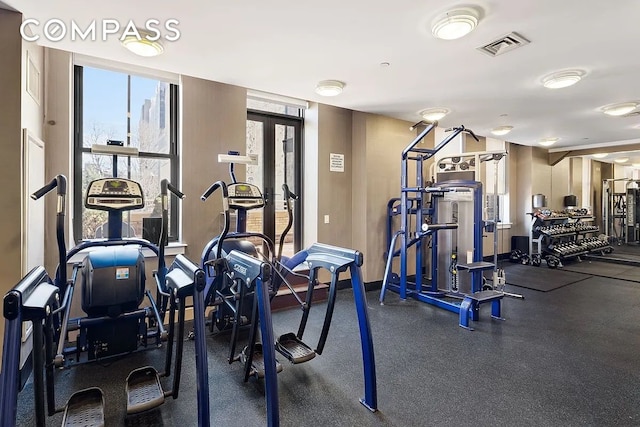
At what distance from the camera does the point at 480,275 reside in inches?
164

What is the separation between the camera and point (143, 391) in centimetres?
220

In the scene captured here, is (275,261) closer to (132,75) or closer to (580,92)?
Answer: (132,75)

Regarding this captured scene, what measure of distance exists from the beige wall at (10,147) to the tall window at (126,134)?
102cm

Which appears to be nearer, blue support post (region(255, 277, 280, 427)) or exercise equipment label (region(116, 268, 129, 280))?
blue support post (region(255, 277, 280, 427))

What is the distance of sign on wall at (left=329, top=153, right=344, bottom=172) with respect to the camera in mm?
4941

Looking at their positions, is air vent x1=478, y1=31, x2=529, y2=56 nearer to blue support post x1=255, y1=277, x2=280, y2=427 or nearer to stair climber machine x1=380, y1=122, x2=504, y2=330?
stair climber machine x1=380, y1=122, x2=504, y2=330

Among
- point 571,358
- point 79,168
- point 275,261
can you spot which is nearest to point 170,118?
point 79,168

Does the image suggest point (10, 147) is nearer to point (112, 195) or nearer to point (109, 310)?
point (112, 195)

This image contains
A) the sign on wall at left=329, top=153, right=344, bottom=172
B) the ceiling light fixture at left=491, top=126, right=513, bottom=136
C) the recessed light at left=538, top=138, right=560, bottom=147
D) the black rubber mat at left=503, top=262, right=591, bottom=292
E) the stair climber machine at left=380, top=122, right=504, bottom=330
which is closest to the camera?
the stair climber machine at left=380, top=122, right=504, bottom=330

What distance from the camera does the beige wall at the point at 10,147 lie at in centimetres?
234

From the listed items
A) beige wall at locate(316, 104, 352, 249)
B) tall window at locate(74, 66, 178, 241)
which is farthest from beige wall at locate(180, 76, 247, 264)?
beige wall at locate(316, 104, 352, 249)

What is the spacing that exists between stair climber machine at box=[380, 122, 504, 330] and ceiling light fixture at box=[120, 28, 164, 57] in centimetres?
309

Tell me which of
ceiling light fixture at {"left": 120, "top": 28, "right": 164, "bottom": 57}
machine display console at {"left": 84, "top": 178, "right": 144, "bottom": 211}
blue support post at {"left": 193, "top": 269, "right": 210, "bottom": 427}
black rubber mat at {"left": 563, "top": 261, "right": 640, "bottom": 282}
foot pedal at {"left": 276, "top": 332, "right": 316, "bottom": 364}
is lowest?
black rubber mat at {"left": 563, "top": 261, "right": 640, "bottom": 282}

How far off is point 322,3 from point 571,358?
139 inches
